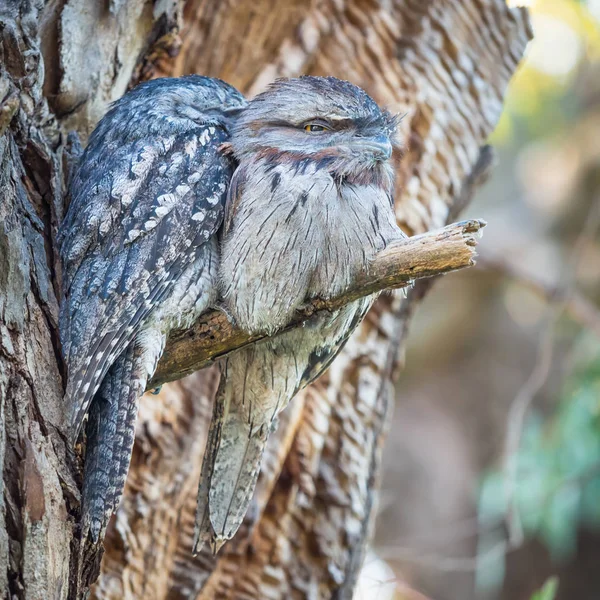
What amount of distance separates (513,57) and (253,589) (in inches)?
101

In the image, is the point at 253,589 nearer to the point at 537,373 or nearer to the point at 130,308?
the point at 130,308

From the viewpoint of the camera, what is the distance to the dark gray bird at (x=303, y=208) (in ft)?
7.45

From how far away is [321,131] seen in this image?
2365 millimetres

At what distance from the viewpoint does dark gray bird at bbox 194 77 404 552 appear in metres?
2.27

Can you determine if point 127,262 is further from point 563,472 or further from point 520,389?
point 520,389

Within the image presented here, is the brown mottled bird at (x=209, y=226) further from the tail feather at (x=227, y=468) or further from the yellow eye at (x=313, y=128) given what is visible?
the tail feather at (x=227, y=468)

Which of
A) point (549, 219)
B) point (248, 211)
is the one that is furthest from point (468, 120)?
point (549, 219)

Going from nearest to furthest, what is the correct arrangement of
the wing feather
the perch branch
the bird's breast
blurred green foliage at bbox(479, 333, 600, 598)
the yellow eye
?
the perch branch, the wing feather, the bird's breast, the yellow eye, blurred green foliage at bbox(479, 333, 600, 598)

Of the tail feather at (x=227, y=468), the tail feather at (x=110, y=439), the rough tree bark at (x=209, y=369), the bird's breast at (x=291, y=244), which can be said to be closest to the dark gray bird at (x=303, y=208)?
the bird's breast at (x=291, y=244)

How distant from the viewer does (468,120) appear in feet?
11.5

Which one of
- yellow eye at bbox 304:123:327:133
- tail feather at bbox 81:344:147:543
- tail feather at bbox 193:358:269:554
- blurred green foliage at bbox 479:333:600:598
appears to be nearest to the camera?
tail feather at bbox 81:344:147:543

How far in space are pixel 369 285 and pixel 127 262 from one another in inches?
27.4

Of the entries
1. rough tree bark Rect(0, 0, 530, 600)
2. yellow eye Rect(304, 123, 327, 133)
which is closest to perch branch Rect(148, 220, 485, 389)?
rough tree bark Rect(0, 0, 530, 600)

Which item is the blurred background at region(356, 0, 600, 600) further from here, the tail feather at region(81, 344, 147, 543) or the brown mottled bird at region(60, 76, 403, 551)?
the tail feather at region(81, 344, 147, 543)
